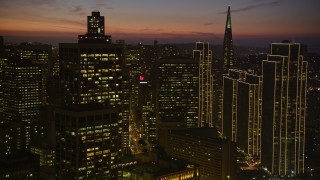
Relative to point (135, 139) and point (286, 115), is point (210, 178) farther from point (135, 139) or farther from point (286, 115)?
point (135, 139)

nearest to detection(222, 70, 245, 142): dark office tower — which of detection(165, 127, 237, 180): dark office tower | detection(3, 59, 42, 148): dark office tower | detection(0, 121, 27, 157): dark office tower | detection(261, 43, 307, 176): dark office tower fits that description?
detection(261, 43, 307, 176): dark office tower

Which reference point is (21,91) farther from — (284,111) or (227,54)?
(284,111)

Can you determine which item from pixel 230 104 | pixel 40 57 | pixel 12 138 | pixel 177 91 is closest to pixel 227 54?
pixel 230 104

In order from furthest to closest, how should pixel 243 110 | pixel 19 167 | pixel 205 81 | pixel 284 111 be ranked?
pixel 205 81, pixel 243 110, pixel 284 111, pixel 19 167

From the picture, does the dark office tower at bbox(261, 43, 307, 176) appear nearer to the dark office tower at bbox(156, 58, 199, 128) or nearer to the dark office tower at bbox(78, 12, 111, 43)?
the dark office tower at bbox(156, 58, 199, 128)

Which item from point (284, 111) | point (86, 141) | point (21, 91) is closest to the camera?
point (86, 141)

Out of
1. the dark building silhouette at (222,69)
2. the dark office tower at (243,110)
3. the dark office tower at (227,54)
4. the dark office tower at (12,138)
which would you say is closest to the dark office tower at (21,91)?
the dark office tower at (12,138)
